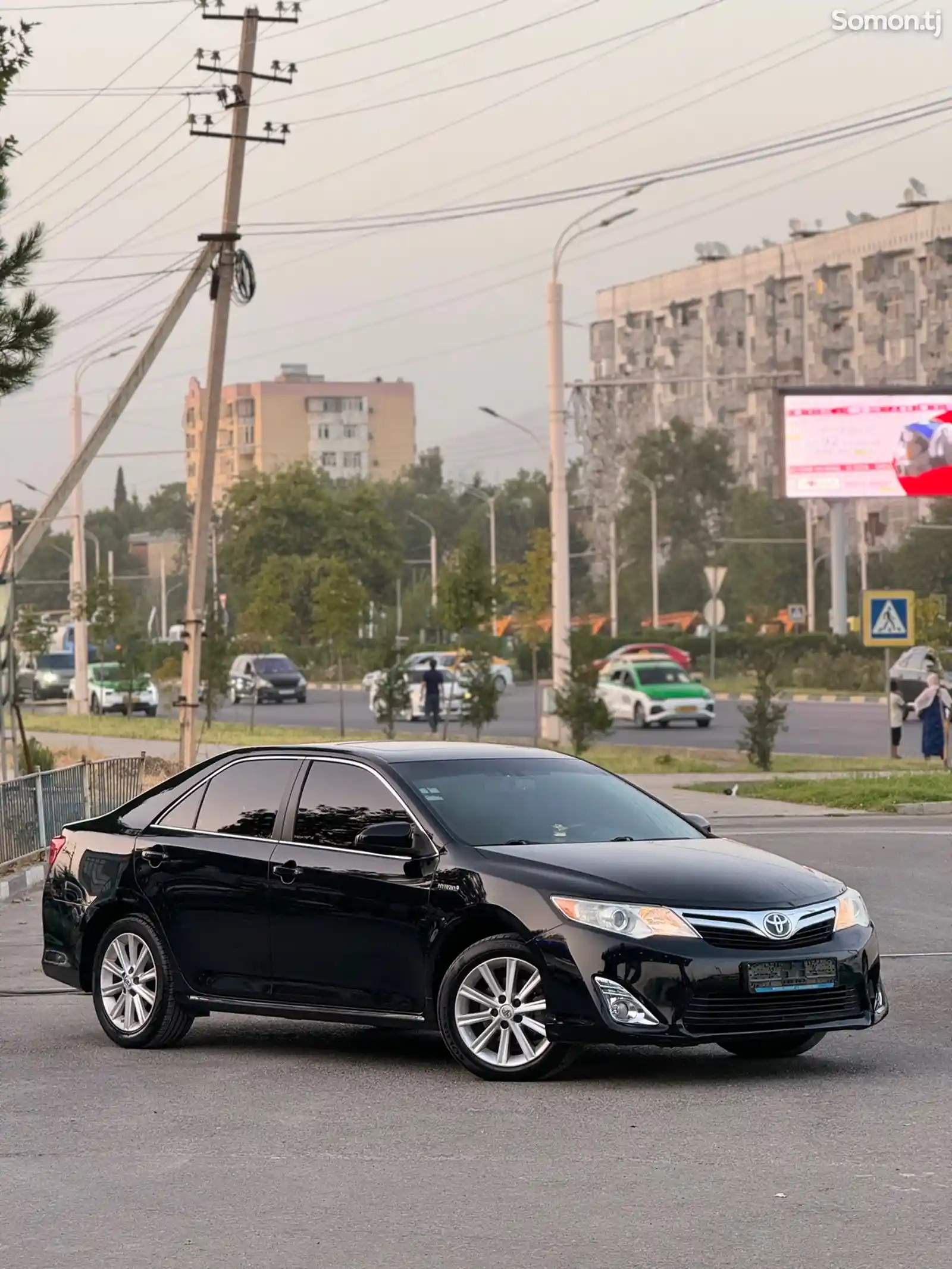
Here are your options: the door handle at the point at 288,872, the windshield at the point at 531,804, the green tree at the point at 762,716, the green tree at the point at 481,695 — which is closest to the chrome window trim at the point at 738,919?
the windshield at the point at 531,804

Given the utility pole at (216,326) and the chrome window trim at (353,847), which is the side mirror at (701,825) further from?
the utility pole at (216,326)

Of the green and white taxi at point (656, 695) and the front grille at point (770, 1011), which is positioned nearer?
the front grille at point (770, 1011)

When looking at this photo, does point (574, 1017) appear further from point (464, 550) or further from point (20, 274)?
point (464, 550)

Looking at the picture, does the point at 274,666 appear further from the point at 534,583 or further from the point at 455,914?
the point at 455,914

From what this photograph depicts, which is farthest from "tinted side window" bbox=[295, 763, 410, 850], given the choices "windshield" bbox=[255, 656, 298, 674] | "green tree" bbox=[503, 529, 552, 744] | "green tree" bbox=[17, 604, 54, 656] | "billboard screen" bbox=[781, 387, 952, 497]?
"windshield" bbox=[255, 656, 298, 674]

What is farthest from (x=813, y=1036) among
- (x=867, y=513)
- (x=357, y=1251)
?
(x=867, y=513)

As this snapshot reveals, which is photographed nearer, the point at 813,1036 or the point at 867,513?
the point at 813,1036

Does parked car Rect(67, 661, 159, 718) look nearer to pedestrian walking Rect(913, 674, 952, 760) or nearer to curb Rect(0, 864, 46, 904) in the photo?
pedestrian walking Rect(913, 674, 952, 760)

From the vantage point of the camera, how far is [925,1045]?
1010cm

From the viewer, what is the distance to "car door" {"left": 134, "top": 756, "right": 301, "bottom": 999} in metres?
10.2

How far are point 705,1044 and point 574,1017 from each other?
1.47 meters

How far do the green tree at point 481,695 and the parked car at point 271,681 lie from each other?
28285mm

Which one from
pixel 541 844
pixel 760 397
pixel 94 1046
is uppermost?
pixel 760 397

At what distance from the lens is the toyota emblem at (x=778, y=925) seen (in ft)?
29.7
